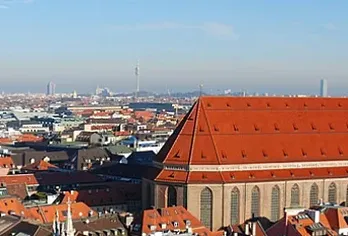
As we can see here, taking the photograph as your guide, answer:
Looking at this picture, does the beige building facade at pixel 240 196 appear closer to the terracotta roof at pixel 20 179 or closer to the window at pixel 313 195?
the window at pixel 313 195

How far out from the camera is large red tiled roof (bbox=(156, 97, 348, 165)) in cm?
9612

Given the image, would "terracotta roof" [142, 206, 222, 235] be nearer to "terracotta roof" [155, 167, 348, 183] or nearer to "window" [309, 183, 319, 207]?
"terracotta roof" [155, 167, 348, 183]

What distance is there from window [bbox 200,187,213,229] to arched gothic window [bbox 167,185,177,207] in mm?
3594

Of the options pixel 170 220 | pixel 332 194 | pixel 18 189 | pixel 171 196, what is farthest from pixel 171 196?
pixel 18 189

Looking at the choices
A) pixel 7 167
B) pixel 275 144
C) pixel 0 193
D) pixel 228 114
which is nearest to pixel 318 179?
pixel 275 144

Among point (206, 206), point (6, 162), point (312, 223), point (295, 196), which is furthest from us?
point (6, 162)

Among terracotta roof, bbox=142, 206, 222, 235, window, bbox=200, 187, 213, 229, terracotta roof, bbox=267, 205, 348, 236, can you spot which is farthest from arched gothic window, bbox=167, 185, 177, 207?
terracotta roof, bbox=267, 205, 348, 236

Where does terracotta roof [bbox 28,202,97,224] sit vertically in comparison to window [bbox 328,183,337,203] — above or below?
below

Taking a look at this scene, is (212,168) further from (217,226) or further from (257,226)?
(257,226)

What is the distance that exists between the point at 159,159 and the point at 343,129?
1054 inches

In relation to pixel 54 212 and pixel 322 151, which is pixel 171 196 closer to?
pixel 54 212

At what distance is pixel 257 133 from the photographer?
99562 mm

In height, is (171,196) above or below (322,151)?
below

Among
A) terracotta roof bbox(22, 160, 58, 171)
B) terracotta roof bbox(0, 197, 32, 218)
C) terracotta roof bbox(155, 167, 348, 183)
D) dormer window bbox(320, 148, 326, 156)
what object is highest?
dormer window bbox(320, 148, 326, 156)
